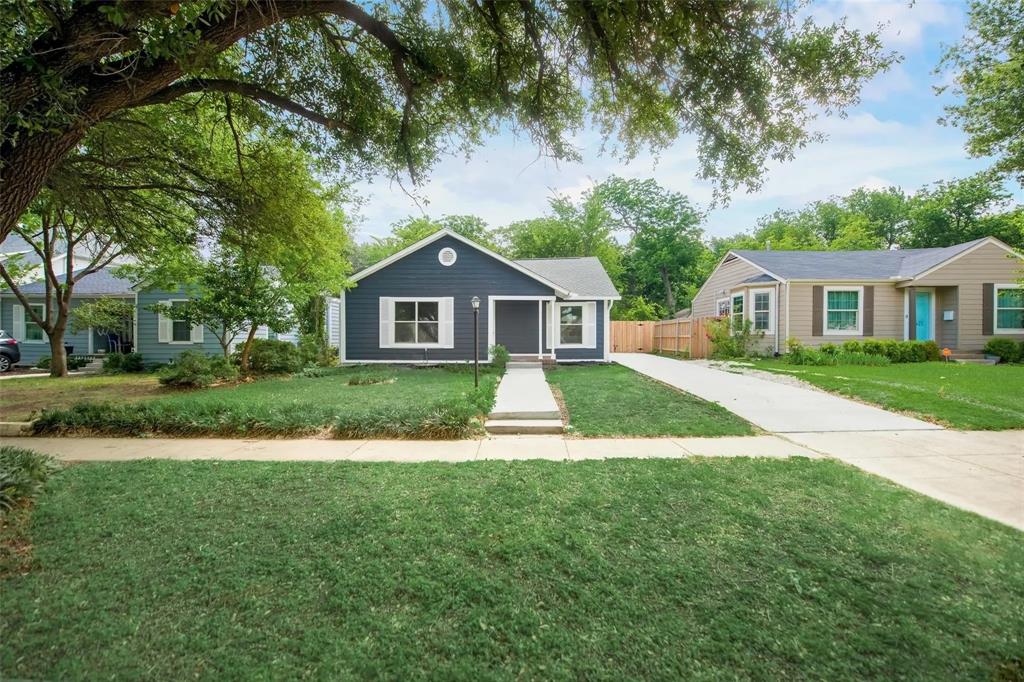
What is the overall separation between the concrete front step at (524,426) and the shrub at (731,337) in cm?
1307

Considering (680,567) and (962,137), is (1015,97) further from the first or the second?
(680,567)

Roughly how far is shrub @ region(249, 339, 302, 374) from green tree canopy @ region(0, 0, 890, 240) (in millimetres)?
8493

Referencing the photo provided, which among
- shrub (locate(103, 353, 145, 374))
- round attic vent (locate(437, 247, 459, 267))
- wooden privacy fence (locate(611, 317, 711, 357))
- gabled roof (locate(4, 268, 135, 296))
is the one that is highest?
round attic vent (locate(437, 247, 459, 267))

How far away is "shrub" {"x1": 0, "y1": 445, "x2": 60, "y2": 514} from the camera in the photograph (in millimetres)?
3467

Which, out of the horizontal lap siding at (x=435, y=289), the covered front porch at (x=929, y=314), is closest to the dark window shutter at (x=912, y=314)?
the covered front porch at (x=929, y=314)

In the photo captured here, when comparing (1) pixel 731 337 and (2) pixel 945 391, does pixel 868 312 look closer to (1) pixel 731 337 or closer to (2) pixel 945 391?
(1) pixel 731 337

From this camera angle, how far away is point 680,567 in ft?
→ 8.56

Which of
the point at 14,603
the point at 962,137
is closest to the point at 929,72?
the point at 962,137

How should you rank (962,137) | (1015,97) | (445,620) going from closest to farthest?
1. (445,620)
2. (1015,97)
3. (962,137)

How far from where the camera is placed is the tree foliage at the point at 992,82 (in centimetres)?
620

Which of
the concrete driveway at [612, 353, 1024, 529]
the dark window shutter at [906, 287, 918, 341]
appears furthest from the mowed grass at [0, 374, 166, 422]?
the dark window shutter at [906, 287, 918, 341]

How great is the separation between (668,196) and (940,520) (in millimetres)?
34542

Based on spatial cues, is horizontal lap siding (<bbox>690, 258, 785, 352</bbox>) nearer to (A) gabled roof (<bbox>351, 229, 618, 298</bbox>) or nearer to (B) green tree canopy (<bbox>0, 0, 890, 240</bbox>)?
(A) gabled roof (<bbox>351, 229, 618, 298</bbox>)

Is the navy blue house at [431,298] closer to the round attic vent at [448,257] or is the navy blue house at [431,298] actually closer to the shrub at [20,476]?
the round attic vent at [448,257]
